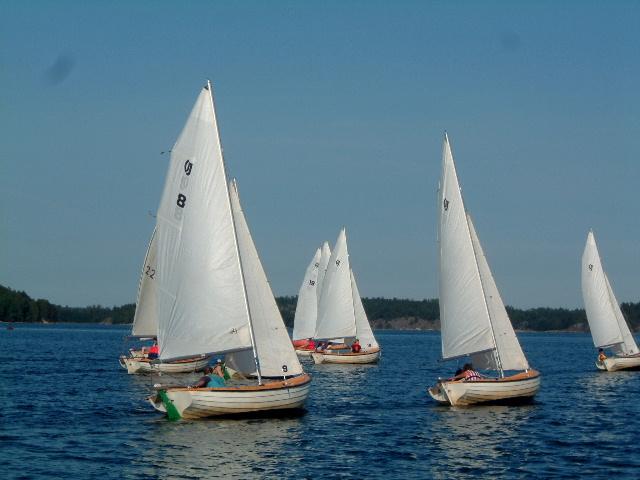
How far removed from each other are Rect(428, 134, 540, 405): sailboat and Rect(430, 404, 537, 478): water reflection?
1.40 meters

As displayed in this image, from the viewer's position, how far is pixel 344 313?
72.4 m

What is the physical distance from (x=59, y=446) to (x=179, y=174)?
981 cm

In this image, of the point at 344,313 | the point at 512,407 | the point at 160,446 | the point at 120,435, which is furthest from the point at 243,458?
Result: the point at 344,313

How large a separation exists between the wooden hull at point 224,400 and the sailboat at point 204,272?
0.07 meters

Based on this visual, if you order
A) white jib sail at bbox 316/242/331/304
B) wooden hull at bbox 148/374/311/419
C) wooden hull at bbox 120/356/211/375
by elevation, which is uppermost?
white jib sail at bbox 316/242/331/304

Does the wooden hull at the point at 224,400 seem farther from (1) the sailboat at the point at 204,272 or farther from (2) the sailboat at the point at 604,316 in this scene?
(2) the sailboat at the point at 604,316

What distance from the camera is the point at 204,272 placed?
35.0 metres

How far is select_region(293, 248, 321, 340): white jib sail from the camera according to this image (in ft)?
276

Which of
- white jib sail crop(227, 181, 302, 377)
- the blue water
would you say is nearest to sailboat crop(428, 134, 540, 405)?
the blue water

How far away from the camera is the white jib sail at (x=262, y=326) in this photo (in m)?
35.6

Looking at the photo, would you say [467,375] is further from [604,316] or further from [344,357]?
[344,357]

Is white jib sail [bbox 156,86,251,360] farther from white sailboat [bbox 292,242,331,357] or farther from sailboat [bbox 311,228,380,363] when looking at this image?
white sailboat [bbox 292,242,331,357]

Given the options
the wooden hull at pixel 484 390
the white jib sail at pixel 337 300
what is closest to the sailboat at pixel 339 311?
the white jib sail at pixel 337 300

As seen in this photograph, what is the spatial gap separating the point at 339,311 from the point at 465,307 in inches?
1250
